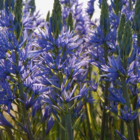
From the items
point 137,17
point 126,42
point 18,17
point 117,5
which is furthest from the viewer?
point 117,5

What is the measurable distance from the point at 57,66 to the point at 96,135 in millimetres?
2198

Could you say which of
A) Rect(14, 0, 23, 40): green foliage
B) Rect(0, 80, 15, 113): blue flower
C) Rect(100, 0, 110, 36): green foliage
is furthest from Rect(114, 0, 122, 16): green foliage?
Rect(0, 80, 15, 113): blue flower

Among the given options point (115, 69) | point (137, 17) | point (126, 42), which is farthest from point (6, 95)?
point (137, 17)

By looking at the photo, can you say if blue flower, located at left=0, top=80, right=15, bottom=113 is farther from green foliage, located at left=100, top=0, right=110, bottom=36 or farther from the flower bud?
the flower bud

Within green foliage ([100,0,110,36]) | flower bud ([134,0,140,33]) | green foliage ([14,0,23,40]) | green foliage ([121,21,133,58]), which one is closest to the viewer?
green foliage ([121,21,133,58])

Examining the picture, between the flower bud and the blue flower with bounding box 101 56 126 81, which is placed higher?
the flower bud

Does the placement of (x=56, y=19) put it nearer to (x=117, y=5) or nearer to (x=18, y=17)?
(x=18, y=17)

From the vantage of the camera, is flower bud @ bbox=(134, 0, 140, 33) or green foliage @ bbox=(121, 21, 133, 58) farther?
flower bud @ bbox=(134, 0, 140, 33)

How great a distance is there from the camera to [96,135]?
398 cm

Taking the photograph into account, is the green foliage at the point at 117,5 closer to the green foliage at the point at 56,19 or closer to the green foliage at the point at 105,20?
the green foliage at the point at 105,20

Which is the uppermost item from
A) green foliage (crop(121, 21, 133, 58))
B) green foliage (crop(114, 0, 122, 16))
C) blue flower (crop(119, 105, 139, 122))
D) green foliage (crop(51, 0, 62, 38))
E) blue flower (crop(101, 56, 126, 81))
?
green foliage (crop(114, 0, 122, 16))

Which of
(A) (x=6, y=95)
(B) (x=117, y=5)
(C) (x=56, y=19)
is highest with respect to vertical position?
(B) (x=117, y=5)

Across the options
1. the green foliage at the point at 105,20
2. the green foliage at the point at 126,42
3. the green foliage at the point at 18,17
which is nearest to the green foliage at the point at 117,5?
the green foliage at the point at 105,20

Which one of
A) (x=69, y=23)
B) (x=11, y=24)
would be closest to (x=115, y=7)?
(x=69, y=23)
